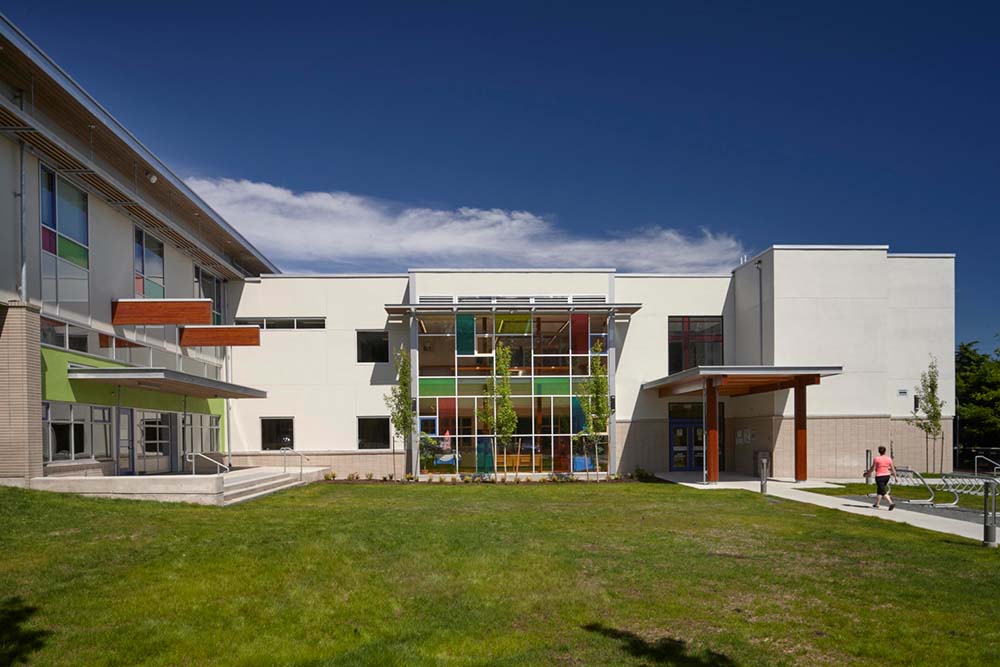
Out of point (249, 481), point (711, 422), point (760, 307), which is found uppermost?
point (760, 307)

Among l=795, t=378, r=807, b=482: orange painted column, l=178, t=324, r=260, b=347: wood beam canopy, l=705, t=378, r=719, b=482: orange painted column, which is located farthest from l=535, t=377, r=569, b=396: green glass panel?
l=178, t=324, r=260, b=347: wood beam canopy

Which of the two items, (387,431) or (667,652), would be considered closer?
(667,652)

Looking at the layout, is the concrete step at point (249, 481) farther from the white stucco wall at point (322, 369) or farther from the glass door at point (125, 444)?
the white stucco wall at point (322, 369)

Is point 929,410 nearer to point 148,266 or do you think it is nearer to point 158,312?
point 158,312

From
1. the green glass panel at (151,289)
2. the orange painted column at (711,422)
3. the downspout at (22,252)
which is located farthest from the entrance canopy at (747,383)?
the downspout at (22,252)

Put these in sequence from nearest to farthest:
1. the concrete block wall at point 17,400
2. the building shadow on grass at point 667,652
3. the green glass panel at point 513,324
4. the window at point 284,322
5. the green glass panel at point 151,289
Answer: the building shadow on grass at point 667,652
the concrete block wall at point 17,400
the green glass panel at point 151,289
the green glass panel at point 513,324
the window at point 284,322

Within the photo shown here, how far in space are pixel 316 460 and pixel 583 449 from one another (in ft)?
33.6

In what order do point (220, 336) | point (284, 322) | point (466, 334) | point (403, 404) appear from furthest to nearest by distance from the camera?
point (284, 322) → point (466, 334) → point (403, 404) → point (220, 336)

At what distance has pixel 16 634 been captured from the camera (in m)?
6.93

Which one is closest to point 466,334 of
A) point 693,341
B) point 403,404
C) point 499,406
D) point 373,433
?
point 499,406

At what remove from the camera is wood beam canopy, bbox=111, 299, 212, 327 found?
20.1m

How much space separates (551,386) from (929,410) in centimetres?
1410

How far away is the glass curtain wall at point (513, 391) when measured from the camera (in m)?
28.3

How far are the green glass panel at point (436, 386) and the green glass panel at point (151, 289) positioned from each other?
9.62 metres
